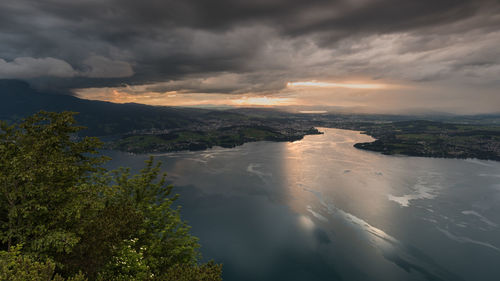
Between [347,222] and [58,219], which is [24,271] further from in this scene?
[347,222]

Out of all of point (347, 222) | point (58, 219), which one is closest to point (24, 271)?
point (58, 219)

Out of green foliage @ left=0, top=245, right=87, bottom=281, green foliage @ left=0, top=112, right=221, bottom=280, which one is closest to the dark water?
green foliage @ left=0, top=112, right=221, bottom=280

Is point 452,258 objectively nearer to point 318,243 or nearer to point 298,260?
point 318,243

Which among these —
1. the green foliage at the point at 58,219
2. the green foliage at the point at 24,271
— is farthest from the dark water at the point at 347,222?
the green foliage at the point at 24,271

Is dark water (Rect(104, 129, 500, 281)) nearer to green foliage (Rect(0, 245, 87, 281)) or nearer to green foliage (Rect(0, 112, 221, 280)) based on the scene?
green foliage (Rect(0, 112, 221, 280))

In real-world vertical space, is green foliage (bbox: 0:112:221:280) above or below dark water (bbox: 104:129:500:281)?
above

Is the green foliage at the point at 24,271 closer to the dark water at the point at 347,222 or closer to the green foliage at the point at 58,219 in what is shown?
the green foliage at the point at 58,219

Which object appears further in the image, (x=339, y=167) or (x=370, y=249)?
(x=339, y=167)

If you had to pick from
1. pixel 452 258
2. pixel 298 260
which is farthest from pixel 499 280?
pixel 298 260
